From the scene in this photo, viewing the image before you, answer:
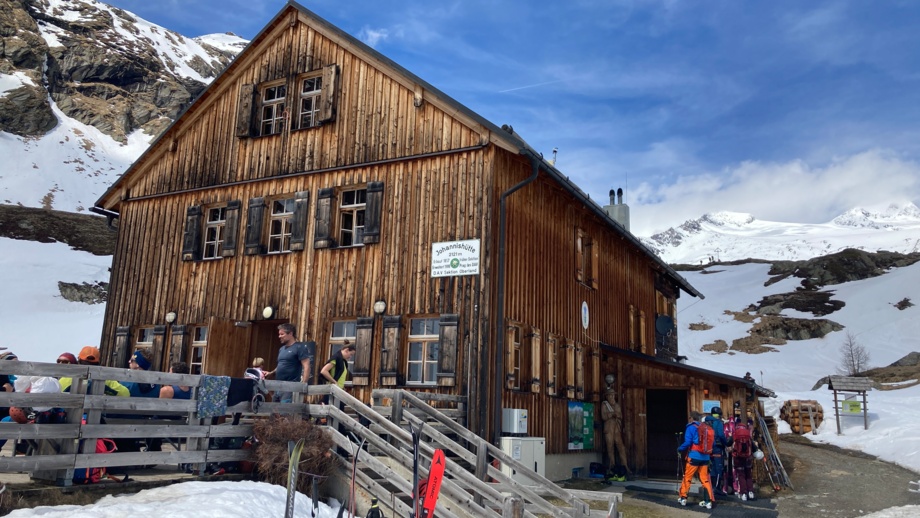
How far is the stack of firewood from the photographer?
29094 millimetres

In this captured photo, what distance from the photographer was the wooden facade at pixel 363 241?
14.3m

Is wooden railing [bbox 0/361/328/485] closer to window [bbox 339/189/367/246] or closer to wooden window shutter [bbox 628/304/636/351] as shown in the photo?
window [bbox 339/189/367/246]

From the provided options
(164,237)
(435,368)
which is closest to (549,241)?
(435,368)

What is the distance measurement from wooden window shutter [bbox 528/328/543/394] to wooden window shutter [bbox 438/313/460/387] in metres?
2.21

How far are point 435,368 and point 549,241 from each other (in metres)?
4.46

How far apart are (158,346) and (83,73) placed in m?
107

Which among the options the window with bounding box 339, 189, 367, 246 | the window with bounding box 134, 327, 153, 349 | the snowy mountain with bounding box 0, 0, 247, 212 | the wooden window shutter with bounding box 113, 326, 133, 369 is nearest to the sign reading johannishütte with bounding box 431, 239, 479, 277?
the window with bounding box 339, 189, 367, 246

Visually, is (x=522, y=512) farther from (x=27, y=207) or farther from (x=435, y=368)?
(x=27, y=207)

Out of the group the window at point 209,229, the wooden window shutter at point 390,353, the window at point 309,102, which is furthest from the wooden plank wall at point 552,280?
the window at point 209,229

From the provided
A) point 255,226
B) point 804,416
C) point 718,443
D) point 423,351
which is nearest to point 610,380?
point 718,443

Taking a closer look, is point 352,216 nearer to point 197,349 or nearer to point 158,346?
point 197,349

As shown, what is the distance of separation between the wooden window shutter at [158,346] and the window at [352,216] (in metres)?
4.99

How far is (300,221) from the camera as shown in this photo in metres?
16.2

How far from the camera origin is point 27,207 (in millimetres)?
73062
